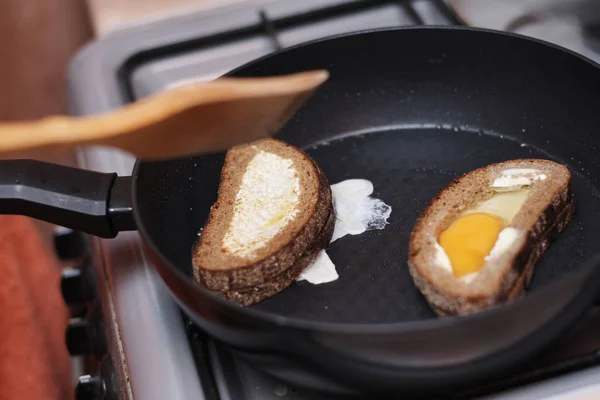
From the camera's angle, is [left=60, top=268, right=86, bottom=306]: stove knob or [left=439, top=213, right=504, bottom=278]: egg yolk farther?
[left=60, top=268, right=86, bottom=306]: stove knob

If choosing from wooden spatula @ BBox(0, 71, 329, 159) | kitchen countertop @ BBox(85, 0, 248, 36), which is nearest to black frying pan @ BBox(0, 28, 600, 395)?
wooden spatula @ BBox(0, 71, 329, 159)

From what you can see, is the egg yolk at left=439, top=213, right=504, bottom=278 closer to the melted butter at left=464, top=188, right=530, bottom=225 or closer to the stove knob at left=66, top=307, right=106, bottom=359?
the melted butter at left=464, top=188, right=530, bottom=225

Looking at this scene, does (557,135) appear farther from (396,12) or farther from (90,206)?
(90,206)

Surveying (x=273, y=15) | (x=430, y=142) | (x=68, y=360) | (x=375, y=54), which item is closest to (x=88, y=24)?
(x=273, y=15)

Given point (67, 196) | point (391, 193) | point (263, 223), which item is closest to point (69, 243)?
point (67, 196)

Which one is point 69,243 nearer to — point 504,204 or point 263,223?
point 263,223

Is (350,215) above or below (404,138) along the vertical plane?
below

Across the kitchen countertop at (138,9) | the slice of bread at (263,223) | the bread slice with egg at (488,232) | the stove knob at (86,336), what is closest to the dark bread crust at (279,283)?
the slice of bread at (263,223)
